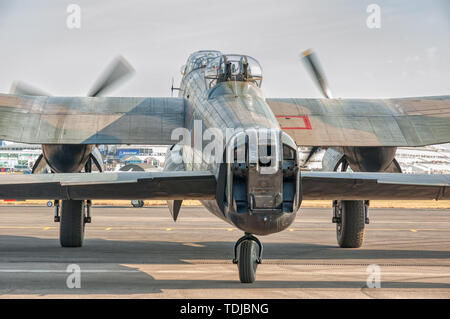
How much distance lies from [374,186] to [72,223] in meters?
8.87

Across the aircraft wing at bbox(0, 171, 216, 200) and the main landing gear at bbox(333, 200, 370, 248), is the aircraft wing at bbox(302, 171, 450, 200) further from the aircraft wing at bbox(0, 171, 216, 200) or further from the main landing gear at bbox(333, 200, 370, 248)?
the main landing gear at bbox(333, 200, 370, 248)

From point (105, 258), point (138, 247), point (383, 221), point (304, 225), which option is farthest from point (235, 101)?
point (383, 221)

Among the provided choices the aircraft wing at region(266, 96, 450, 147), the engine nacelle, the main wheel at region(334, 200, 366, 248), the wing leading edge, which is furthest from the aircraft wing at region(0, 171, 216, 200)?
the main wheel at region(334, 200, 366, 248)

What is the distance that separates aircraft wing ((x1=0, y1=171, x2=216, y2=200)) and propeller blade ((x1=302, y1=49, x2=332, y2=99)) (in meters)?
10.3

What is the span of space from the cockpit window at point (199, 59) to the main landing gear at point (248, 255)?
722 centimetres


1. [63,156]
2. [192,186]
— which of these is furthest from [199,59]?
[192,186]

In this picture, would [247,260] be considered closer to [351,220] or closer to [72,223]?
[351,220]

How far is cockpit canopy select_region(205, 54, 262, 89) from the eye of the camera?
11.5 metres

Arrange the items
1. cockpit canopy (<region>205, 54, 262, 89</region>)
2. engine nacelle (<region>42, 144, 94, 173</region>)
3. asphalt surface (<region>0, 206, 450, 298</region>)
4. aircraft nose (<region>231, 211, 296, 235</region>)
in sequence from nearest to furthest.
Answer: aircraft nose (<region>231, 211, 296, 235</region>) < asphalt surface (<region>0, 206, 450, 298</region>) < cockpit canopy (<region>205, 54, 262, 89</region>) < engine nacelle (<region>42, 144, 94, 173</region>)

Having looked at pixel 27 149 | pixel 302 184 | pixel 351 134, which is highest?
pixel 27 149

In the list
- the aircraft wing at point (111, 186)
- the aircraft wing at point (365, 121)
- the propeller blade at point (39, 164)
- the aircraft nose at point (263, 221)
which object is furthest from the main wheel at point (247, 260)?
the propeller blade at point (39, 164)

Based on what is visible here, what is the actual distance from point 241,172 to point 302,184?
1388mm

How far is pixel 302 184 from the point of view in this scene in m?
8.93

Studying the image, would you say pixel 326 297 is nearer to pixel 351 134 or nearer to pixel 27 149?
pixel 351 134
